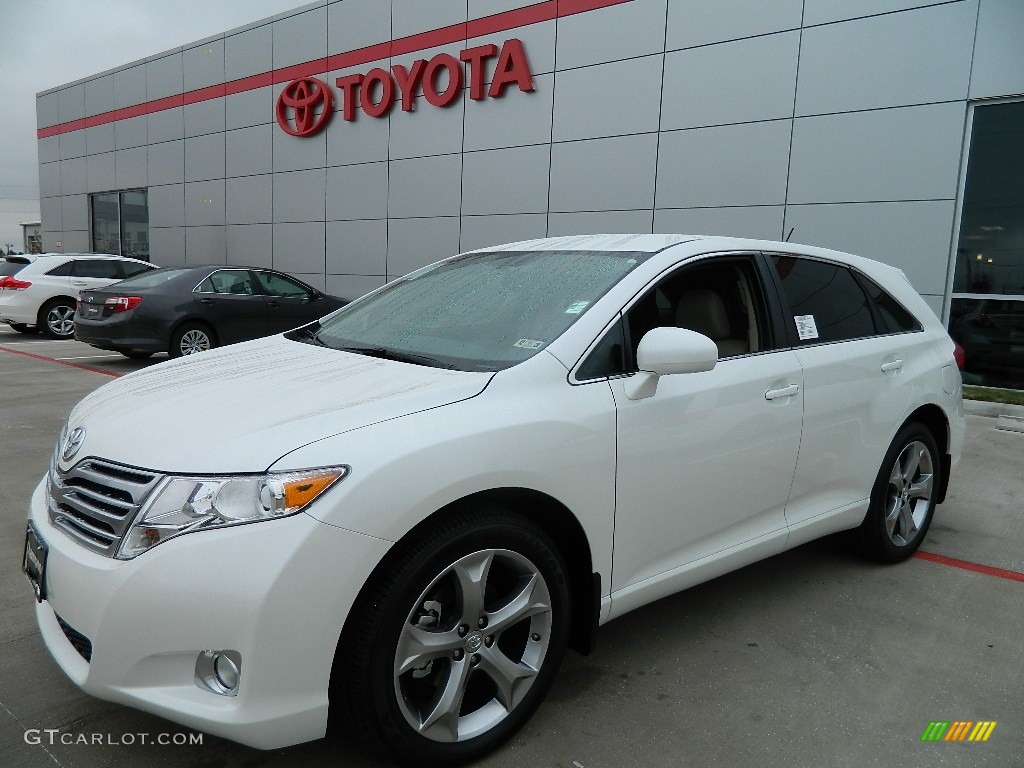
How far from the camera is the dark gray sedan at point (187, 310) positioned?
9680 mm

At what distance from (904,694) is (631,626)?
3.38ft

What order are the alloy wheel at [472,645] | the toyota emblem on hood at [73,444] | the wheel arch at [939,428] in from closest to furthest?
the alloy wheel at [472,645] → the toyota emblem on hood at [73,444] → the wheel arch at [939,428]

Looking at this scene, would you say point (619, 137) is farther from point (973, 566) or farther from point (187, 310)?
point (973, 566)

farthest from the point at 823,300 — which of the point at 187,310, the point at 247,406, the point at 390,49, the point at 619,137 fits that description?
the point at 390,49

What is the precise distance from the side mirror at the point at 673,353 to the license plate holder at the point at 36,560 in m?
1.87

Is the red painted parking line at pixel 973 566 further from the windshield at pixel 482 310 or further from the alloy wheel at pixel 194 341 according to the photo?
the alloy wheel at pixel 194 341

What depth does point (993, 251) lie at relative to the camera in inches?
356

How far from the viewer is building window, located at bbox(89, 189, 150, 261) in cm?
2239

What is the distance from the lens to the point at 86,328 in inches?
388

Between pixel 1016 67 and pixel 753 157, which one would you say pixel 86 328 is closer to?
pixel 753 157

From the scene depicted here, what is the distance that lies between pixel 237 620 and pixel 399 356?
1200 mm

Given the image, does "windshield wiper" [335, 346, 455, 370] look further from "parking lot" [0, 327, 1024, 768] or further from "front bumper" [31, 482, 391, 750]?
"parking lot" [0, 327, 1024, 768]

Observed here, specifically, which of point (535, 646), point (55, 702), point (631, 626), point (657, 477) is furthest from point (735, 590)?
point (55, 702)

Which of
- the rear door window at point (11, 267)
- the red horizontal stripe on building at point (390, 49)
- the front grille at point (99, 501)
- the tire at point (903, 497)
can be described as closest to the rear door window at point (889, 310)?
the tire at point (903, 497)
